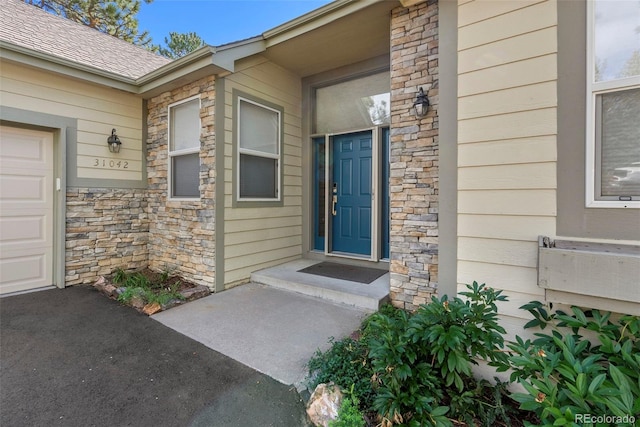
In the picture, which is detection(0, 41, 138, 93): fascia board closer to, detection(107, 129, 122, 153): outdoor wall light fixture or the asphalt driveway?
detection(107, 129, 122, 153): outdoor wall light fixture

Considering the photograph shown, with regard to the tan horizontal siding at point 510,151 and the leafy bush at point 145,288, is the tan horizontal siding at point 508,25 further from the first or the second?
the leafy bush at point 145,288

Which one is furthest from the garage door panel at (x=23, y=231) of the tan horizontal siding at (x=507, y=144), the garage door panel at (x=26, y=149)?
the tan horizontal siding at (x=507, y=144)

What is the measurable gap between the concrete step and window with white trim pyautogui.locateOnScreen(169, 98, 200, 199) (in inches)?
61.6

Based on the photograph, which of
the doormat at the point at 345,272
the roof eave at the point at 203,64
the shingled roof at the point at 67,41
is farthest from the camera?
the shingled roof at the point at 67,41

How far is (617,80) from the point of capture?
1679 mm

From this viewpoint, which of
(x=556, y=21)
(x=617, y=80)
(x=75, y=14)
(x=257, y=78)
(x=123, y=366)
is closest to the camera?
(x=617, y=80)

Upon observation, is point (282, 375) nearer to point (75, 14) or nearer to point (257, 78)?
point (257, 78)

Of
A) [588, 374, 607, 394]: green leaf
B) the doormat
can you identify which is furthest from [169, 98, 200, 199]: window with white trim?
[588, 374, 607, 394]: green leaf

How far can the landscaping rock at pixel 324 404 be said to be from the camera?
1669mm

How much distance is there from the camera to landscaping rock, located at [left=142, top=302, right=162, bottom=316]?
3.19 meters

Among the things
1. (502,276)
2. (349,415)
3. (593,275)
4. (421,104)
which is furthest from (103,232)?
(593,275)

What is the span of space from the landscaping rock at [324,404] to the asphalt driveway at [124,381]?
0.08m

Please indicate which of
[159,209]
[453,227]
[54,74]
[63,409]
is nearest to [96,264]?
[159,209]

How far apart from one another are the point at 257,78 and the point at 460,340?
13.5 ft
